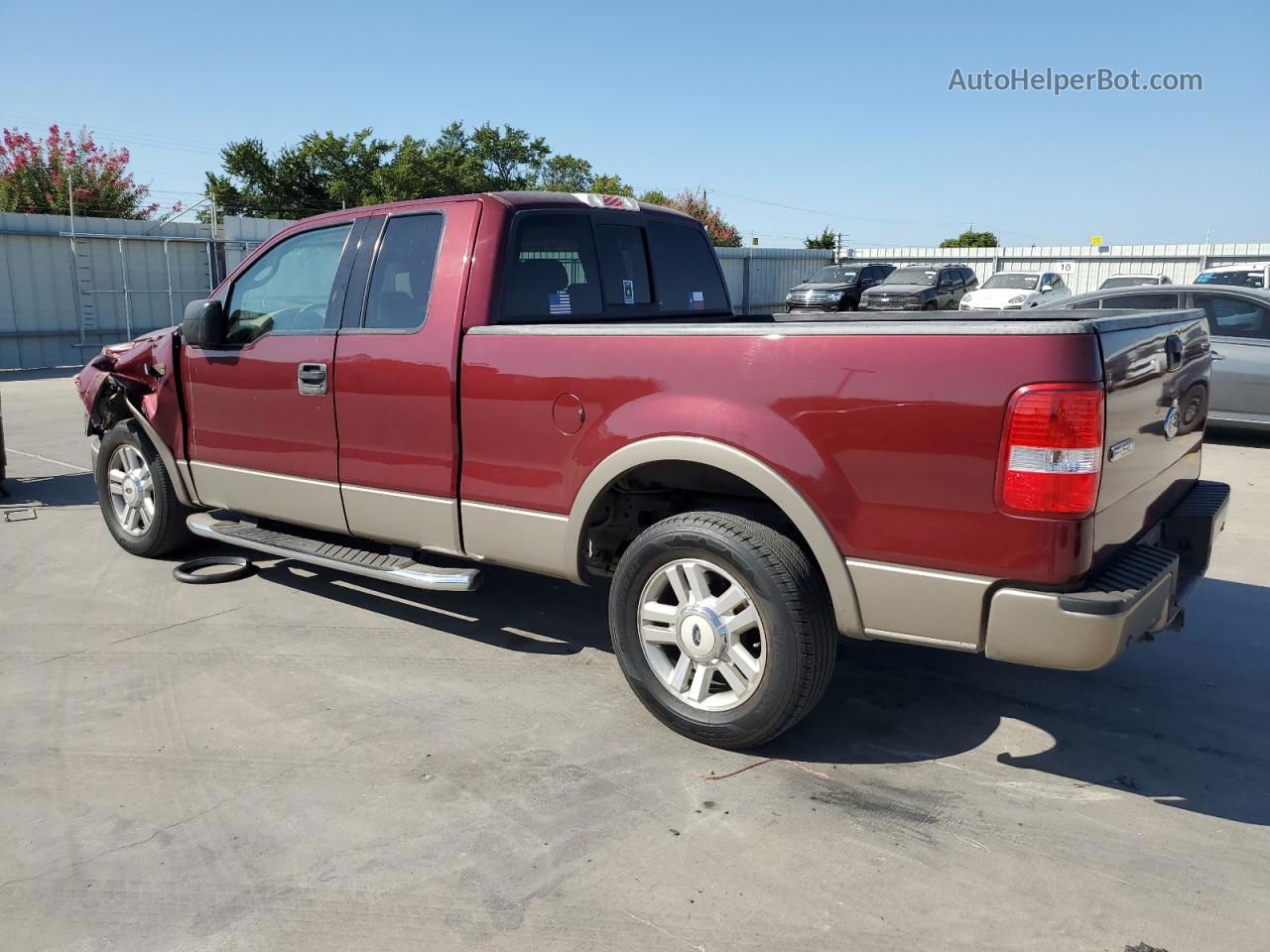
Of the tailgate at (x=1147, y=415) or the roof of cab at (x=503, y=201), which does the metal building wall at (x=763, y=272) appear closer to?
the roof of cab at (x=503, y=201)

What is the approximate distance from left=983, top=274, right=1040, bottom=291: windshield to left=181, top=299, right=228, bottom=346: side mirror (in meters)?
23.0

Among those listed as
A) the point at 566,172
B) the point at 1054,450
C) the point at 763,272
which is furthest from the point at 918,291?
the point at 566,172

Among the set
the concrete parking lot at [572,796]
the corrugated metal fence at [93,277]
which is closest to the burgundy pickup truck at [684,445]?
the concrete parking lot at [572,796]

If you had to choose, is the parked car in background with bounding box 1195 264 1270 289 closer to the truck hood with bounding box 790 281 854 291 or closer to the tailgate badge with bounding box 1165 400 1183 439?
the truck hood with bounding box 790 281 854 291

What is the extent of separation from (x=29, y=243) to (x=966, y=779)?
21205mm

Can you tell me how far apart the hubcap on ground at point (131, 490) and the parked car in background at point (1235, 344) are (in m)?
8.36

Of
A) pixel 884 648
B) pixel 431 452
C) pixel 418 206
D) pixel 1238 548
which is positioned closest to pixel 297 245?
pixel 418 206

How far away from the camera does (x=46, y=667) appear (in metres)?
4.47

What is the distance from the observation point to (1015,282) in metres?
25.0

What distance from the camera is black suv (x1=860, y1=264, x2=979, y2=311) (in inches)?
985

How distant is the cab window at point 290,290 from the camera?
4.88m

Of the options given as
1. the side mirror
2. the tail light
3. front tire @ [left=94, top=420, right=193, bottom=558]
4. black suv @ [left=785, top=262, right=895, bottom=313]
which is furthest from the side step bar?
black suv @ [left=785, top=262, right=895, bottom=313]

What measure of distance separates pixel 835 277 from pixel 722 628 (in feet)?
85.6

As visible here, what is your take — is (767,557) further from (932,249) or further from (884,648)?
(932,249)
